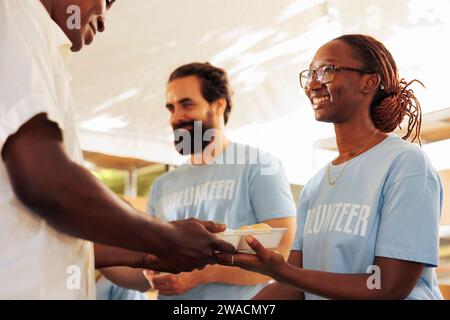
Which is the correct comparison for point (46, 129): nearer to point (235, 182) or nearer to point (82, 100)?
point (235, 182)

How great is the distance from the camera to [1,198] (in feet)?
3.70

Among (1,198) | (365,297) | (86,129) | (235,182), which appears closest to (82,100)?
(86,129)

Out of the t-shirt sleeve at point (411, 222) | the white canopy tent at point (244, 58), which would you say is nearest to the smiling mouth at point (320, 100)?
the t-shirt sleeve at point (411, 222)

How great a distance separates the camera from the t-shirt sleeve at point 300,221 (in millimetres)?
1960

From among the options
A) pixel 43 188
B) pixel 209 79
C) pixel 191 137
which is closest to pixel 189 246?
pixel 43 188

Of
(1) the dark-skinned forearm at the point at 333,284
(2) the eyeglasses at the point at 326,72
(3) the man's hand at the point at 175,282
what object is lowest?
(3) the man's hand at the point at 175,282

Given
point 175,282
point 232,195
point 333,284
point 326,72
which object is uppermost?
point 326,72

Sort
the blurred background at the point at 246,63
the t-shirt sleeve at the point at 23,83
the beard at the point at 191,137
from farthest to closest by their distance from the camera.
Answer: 1. the blurred background at the point at 246,63
2. the beard at the point at 191,137
3. the t-shirt sleeve at the point at 23,83

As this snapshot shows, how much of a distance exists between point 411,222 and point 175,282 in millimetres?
909

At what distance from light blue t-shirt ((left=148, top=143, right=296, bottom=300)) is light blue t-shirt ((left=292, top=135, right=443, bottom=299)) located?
24.0 inches

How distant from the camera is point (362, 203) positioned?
1742mm

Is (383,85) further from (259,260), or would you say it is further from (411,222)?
(259,260)

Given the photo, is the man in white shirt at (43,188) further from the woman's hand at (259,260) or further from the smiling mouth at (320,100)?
the smiling mouth at (320,100)
